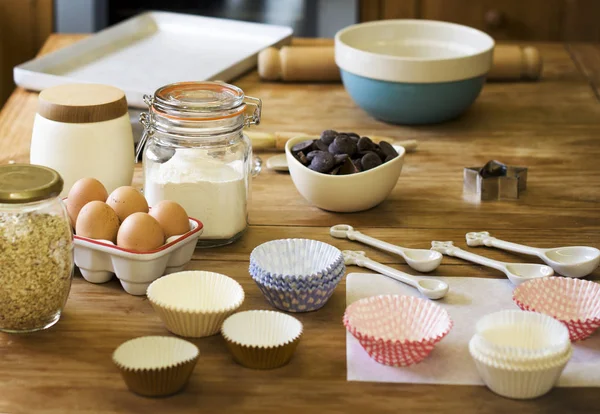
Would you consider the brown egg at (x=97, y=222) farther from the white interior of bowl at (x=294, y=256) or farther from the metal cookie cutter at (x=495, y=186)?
the metal cookie cutter at (x=495, y=186)

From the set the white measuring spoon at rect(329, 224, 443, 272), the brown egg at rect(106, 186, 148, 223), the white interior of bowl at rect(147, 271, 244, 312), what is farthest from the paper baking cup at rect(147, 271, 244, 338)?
the white measuring spoon at rect(329, 224, 443, 272)

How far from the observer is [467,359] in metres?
0.81

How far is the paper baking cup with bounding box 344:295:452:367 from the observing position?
785mm

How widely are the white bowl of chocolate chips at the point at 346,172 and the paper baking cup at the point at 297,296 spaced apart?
0.83 ft

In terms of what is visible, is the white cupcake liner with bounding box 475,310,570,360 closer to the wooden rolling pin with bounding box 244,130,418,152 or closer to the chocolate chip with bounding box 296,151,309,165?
the chocolate chip with bounding box 296,151,309,165

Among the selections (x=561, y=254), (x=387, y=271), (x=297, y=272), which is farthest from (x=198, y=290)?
(x=561, y=254)

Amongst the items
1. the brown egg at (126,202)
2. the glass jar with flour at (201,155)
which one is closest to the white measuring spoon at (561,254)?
the glass jar with flour at (201,155)

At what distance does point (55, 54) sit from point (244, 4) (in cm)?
125

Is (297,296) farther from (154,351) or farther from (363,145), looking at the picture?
(363,145)

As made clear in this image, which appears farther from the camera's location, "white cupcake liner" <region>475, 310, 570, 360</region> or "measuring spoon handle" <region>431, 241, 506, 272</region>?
"measuring spoon handle" <region>431, 241, 506, 272</region>

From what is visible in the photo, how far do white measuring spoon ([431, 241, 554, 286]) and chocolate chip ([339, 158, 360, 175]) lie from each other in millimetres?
183

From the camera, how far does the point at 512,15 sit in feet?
9.00

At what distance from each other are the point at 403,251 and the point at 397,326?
0.66ft

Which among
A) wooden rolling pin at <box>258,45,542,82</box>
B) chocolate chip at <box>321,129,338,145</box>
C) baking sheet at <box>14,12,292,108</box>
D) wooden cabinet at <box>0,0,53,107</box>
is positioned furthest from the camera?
wooden cabinet at <box>0,0,53,107</box>
